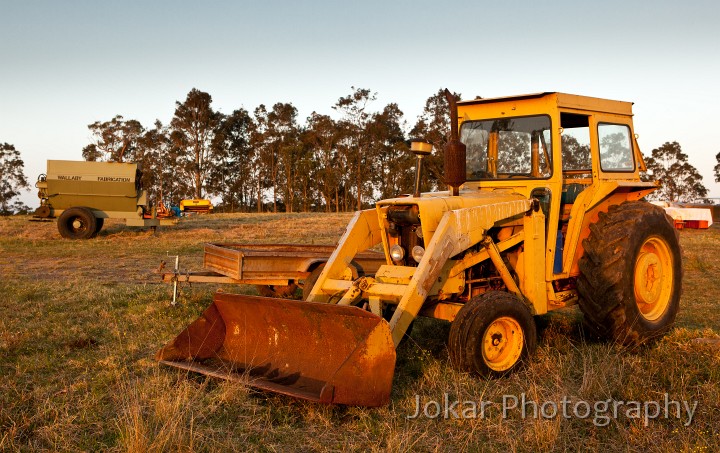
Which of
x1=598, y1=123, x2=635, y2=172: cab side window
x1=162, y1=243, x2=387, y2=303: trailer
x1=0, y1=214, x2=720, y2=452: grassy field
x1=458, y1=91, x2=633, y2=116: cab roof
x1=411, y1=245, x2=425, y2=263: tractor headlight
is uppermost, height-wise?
x1=458, y1=91, x2=633, y2=116: cab roof

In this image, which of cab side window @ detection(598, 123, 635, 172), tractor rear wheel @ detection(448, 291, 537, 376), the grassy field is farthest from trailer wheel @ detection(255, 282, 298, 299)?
cab side window @ detection(598, 123, 635, 172)

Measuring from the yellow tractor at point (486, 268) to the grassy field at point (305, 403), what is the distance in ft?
0.77

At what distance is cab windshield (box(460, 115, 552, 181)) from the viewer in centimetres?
652

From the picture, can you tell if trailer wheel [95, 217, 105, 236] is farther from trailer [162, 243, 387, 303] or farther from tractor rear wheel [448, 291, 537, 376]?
tractor rear wheel [448, 291, 537, 376]

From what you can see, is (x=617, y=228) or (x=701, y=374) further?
(x=617, y=228)

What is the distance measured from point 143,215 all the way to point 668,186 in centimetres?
5103

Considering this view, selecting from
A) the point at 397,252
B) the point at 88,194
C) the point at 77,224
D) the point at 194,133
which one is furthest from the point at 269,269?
the point at 194,133

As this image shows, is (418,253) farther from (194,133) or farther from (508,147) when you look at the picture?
(194,133)

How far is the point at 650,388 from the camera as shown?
517cm

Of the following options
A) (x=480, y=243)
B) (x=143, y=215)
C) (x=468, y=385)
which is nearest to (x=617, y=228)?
(x=480, y=243)

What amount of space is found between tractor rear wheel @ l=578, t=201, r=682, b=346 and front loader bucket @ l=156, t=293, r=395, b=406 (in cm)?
267

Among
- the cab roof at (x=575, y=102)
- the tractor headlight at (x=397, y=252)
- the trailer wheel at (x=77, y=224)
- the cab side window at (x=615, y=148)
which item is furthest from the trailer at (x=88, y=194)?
the cab side window at (x=615, y=148)

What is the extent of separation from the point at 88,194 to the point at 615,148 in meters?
18.0

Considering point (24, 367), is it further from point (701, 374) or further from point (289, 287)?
point (701, 374)
